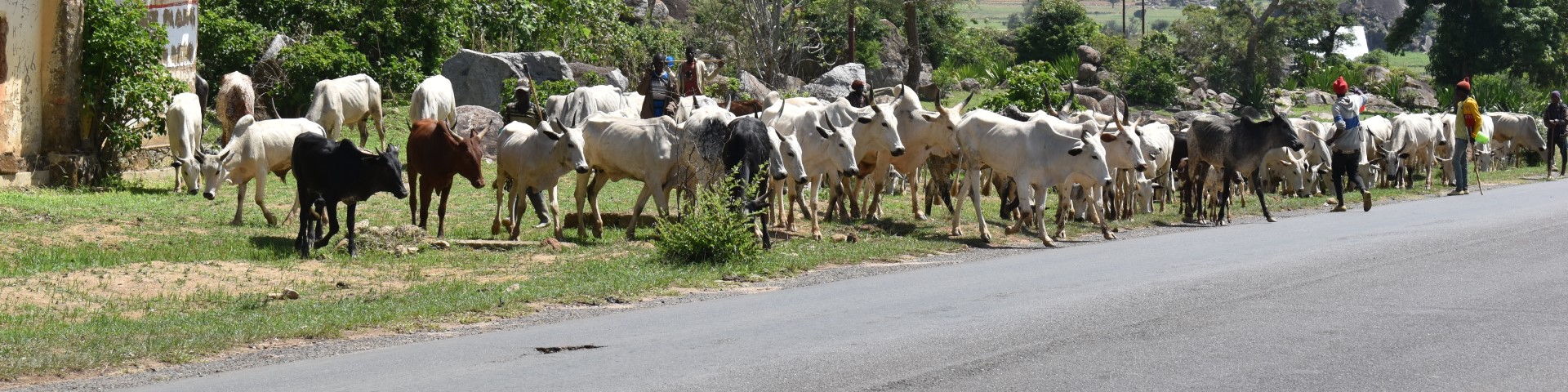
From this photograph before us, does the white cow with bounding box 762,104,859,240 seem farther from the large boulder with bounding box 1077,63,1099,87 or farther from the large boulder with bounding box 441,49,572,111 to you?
the large boulder with bounding box 1077,63,1099,87

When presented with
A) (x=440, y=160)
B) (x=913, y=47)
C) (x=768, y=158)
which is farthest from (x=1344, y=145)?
(x=913, y=47)

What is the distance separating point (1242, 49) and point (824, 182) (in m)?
41.4

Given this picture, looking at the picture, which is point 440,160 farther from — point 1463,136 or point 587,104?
point 1463,136

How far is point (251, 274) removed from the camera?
13.0 metres

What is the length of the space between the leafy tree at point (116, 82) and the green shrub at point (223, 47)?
8.39 meters

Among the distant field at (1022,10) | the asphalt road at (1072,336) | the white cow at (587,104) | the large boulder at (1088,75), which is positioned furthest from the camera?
the distant field at (1022,10)

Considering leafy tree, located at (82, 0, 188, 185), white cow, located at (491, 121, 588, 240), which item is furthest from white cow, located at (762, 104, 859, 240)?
leafy tree, located at (82, 0, 188, 185)

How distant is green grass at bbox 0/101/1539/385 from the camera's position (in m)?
9.82

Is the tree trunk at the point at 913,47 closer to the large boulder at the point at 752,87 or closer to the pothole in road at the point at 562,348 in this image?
the large boulder at the point at 752,87

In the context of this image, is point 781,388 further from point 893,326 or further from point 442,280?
point 442,280

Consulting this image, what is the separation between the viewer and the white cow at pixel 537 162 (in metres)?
15.8

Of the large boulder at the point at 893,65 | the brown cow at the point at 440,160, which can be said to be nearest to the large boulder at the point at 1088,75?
the large boulder at the point at 893,65

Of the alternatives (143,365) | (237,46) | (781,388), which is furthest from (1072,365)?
(237,46)

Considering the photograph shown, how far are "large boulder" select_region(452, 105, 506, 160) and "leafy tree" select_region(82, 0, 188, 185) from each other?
4.97m
